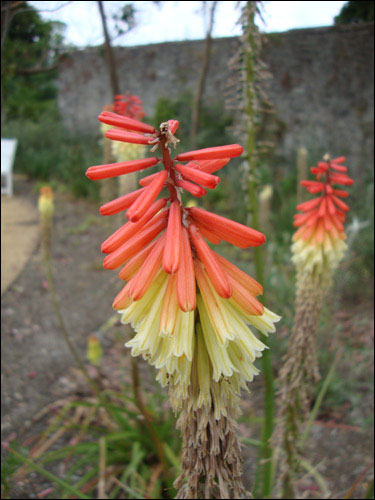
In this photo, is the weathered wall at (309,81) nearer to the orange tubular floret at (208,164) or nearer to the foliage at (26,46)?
the foliage at (26,46)

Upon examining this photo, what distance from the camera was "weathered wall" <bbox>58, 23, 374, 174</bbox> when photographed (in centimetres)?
789

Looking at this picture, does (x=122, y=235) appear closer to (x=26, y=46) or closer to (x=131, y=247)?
(x=131, y=247)

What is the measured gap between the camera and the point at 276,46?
Result: 8375mm

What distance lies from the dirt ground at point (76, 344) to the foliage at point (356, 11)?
246 centimetres

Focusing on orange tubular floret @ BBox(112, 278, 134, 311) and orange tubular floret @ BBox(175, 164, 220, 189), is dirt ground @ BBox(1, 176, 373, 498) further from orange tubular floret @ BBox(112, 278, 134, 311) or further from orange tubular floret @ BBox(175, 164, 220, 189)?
orange tubular floret @ BBox(175, 164, 220, 189)

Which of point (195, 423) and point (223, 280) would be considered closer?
point (223, 280)

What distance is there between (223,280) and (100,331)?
4100 millimetres

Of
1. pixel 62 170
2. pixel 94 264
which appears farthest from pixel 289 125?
pixel 94 264

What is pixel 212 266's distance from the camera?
93 cm

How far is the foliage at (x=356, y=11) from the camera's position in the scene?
3.23m

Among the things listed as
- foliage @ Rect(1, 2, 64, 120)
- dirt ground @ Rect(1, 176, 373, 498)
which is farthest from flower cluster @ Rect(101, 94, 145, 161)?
foliage @ Rect(1, 2, 64, 120)

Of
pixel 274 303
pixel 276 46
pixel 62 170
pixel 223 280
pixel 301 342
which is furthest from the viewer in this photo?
pixel 276 46

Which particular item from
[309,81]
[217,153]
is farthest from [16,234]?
[309,81]

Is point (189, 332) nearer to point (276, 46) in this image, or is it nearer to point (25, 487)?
point (25, 487)
